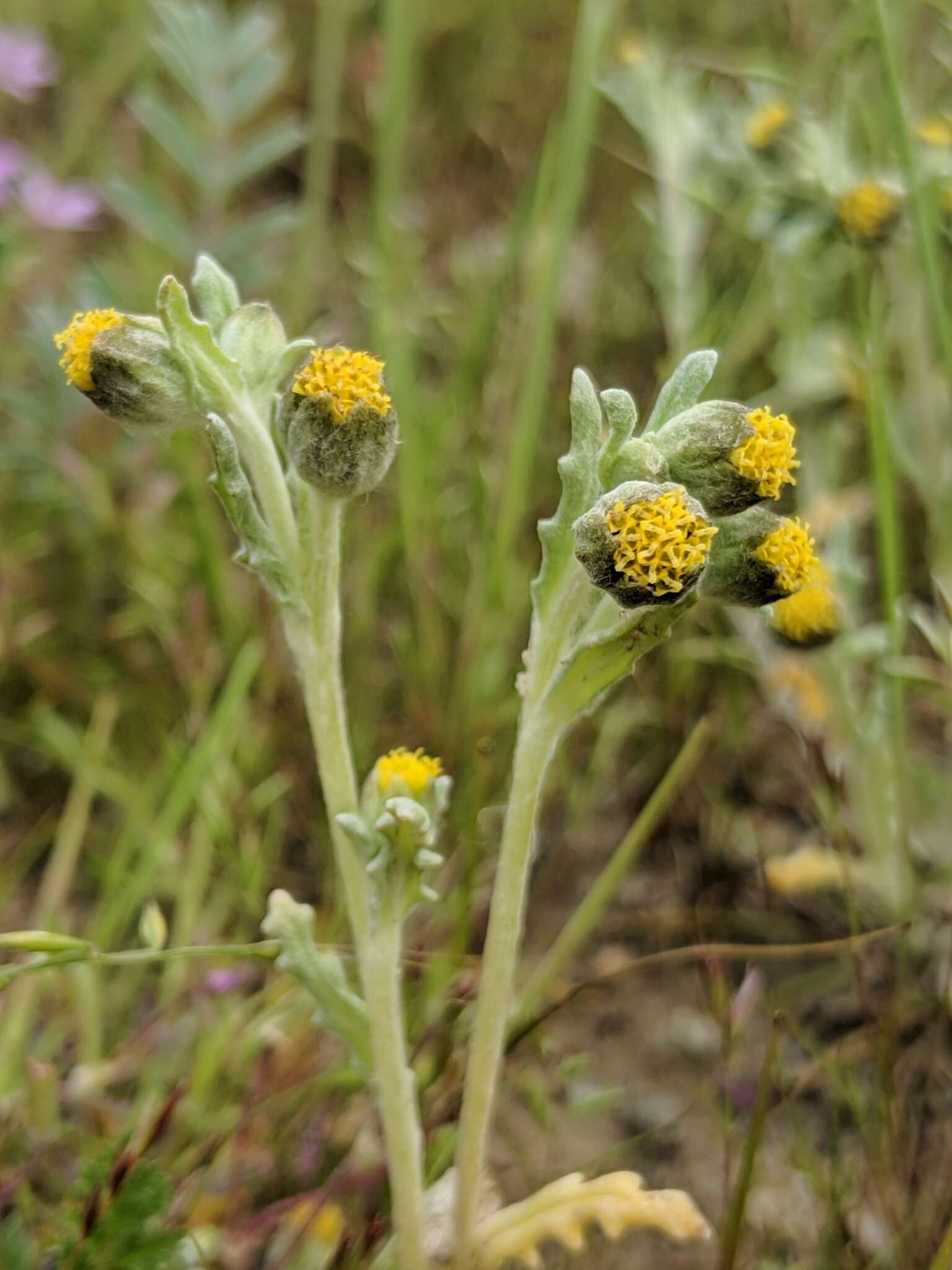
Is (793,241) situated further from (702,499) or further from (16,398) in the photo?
(16,398)

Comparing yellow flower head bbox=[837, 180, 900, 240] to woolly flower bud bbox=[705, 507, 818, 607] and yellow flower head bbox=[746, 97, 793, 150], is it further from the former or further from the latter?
woolly flower bud bbox=[705, 507, 818, 607]

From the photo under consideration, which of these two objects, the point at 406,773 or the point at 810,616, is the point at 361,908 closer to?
the point at 406,773

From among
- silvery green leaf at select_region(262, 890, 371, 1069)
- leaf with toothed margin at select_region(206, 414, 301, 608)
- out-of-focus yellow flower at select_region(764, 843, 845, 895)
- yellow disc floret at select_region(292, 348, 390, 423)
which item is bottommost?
out-of-focus yellow flower at select_region(764, 843, 845, 895)

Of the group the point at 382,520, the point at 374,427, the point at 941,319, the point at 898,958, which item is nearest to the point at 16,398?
the point at 382,520

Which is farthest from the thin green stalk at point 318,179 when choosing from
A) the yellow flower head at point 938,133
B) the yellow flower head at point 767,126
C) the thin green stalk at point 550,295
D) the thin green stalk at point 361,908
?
the thin green stalk at point 361,908

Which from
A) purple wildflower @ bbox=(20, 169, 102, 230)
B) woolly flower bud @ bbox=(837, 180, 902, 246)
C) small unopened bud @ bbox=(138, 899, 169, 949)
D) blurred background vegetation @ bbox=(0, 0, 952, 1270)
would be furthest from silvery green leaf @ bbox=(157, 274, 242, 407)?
purple wildflower @ bbox=(20, 169, 102, 230)

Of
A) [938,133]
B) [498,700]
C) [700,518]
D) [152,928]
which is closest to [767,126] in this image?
[938,133]
